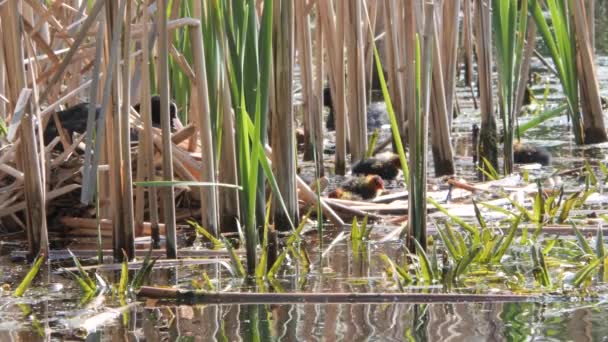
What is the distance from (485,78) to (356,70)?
729mm

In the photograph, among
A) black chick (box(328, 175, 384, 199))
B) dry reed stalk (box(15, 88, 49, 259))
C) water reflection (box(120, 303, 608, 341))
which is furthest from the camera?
black chick (box(328, 175, 384, 199))

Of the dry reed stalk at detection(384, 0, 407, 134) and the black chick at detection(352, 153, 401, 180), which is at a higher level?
the dry reed stalk at detection(384, 0, 407, 134)

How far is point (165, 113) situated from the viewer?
13.6 feet

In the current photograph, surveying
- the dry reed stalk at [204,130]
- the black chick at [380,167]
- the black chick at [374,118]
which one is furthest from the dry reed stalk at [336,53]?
the black chick at [374,118]

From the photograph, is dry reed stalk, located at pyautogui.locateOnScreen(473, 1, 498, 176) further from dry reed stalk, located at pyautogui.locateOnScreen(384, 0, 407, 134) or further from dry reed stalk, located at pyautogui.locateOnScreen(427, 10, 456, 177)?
dry reed stalk, located at pyautogui.locateOnScreen(384, 0, 407, 134)

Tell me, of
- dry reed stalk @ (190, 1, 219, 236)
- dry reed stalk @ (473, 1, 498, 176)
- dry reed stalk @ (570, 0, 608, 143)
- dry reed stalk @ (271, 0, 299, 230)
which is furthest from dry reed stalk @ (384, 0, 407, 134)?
dry reed stalk @ (190, 1, 219, 236)

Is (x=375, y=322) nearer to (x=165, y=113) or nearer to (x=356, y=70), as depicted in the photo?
(x=165, y=113)

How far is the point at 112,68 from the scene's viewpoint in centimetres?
393

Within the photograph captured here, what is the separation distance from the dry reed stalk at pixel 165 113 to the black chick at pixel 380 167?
2191mm

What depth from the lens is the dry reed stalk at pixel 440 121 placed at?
5.68 meters

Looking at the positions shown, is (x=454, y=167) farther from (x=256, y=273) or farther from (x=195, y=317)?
(x=195, y=317)

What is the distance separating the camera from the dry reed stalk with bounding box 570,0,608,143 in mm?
6793

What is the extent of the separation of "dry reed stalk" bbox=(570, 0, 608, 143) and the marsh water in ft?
9.89

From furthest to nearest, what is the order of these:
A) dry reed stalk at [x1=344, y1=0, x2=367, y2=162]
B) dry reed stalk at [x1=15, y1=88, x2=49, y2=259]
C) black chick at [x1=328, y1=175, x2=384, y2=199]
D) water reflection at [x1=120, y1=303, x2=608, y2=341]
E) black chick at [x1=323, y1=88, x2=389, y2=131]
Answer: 1. black chick at [x1=323, y1=88, x2=389, y2=131]
2. dry reed stalk at [x1=344, y1=0, x2=367, y2=162]
3. black chick at [x1=328, y1=175, x2=384, y2=199]
4. dry reed stalk at [x1=15, y1=88, x2=49, y2=259]
5. water reflection at [x1=120, y1=303, x2=608, y2=341]
